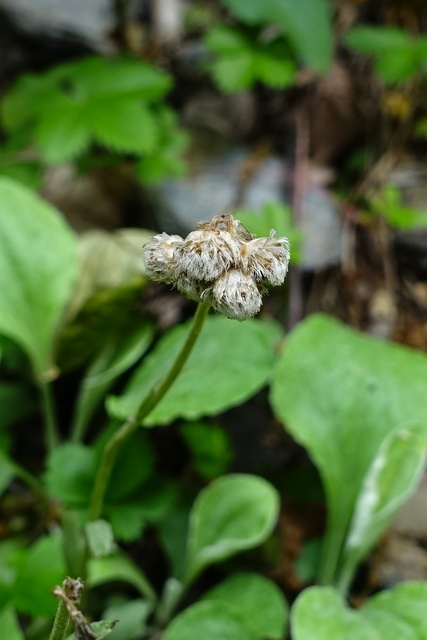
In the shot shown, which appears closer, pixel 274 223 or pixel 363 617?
pixel 363 617

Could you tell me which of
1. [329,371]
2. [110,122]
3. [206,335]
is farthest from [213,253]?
[110,122]

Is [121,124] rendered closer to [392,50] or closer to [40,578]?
[392,50]

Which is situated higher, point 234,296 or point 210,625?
point 234,296

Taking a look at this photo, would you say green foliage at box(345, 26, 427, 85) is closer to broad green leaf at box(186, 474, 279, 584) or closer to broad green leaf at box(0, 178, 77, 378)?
broad green leaf at box(0, 178, 77, 378)

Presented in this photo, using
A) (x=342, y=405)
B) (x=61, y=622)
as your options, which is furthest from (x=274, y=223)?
(x=61, y=622)

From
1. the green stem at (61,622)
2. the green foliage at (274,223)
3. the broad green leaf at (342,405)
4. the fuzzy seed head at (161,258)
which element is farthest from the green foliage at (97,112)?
the green stem at (61,622)

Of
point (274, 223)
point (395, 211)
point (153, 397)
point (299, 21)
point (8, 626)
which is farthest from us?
point (299, 21)

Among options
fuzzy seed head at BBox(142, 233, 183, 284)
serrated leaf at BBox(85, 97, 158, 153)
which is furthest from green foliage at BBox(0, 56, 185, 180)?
fuzzy seed head at BBox(142, 233, 183, 284)

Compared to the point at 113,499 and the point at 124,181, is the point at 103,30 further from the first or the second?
the point at 113,499
